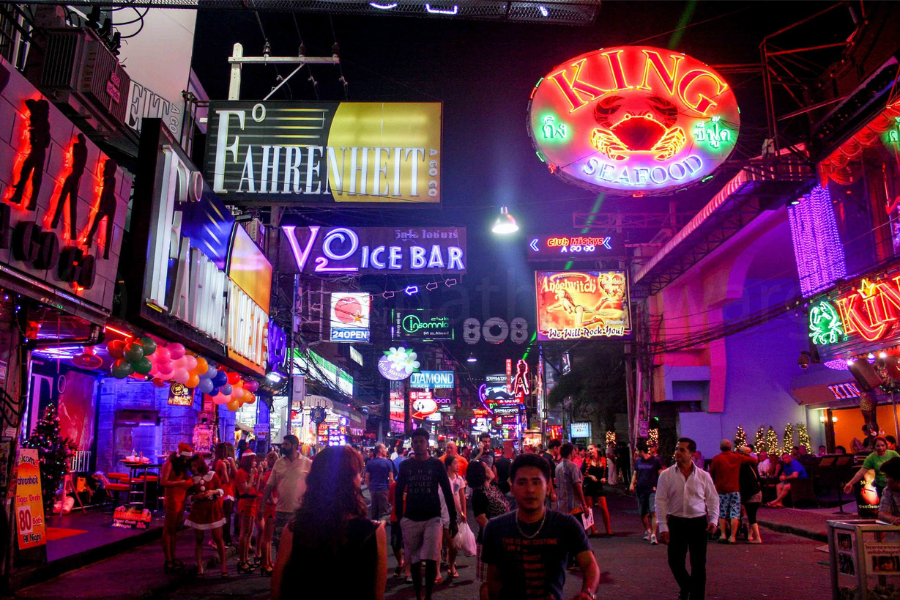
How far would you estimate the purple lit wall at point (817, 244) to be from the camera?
17109 mm

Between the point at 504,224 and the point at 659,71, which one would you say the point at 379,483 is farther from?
the point at 504,224

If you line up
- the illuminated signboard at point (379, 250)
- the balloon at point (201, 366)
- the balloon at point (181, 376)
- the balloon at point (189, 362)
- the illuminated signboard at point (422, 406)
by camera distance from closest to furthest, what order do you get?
1. the balloon at point (181, 376)
2. the balloon at point (189, 362)
3. the balloon at point (201, 366)
4. the illuminated signboard at point (379, 250)
5. the illuminated signboard at point (422, 406)

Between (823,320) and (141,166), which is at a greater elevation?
(141,166)

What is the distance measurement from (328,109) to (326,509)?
12.5m

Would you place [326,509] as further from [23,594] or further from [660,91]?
[660,91]

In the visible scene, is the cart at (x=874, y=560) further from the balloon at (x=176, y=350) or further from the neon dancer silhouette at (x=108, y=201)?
the balloon at (x=176, y=350)

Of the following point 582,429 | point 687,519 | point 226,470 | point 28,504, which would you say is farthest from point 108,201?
point 582,429

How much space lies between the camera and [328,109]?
14539mm

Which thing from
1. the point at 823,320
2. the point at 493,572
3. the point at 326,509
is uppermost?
the point at 823,320

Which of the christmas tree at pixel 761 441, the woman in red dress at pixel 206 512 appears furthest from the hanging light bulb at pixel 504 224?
the christmas tree at pixel 761 441

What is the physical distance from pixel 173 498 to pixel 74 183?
15.4ft

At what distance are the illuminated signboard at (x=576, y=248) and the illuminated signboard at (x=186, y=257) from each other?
45.3 ft

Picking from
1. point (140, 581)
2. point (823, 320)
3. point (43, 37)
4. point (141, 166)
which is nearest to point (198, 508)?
point (140, 581)

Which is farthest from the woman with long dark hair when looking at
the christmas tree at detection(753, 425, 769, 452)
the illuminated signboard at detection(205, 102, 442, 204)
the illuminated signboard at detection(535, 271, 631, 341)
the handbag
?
the christmas tree at detection(753, 425, 769, 452)
